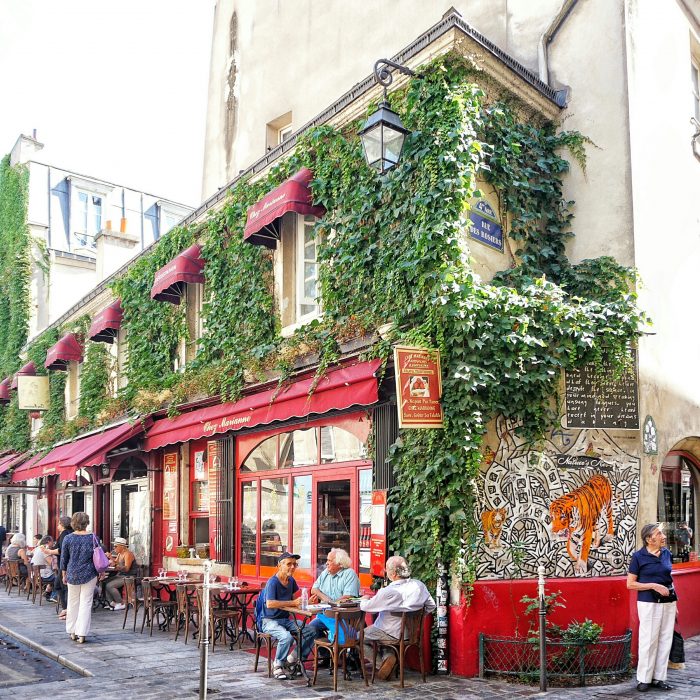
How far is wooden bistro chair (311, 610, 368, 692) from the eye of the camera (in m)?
8.30

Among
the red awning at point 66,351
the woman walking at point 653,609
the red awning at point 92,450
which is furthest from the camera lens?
the red awning at point 66,351

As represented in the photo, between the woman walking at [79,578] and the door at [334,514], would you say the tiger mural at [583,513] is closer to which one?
the door at [334,514]

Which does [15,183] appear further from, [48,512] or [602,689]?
[602,689]

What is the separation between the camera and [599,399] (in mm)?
9484

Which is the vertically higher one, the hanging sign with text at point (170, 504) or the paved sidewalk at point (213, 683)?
the hanging sign with text at point (170, 504)

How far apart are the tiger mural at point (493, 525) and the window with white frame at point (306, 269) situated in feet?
13.4

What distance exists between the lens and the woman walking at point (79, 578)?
11188 mm

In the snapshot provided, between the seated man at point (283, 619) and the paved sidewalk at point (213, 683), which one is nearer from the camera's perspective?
the paved sidewalk at point (213, 683)

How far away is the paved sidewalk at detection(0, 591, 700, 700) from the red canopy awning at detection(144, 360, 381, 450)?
9.77 feet

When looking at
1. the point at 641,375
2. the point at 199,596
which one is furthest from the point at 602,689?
the point at 199,596

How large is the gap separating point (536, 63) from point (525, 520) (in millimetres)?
6242

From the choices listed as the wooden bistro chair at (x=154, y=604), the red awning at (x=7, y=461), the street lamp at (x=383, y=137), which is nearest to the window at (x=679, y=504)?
the street lamp at (x=383, y=137)

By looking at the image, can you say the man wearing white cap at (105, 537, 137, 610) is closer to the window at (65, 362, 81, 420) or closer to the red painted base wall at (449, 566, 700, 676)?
the window at (65, 362, 81, 420)

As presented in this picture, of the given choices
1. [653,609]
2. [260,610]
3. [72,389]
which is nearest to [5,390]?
[72,389]
